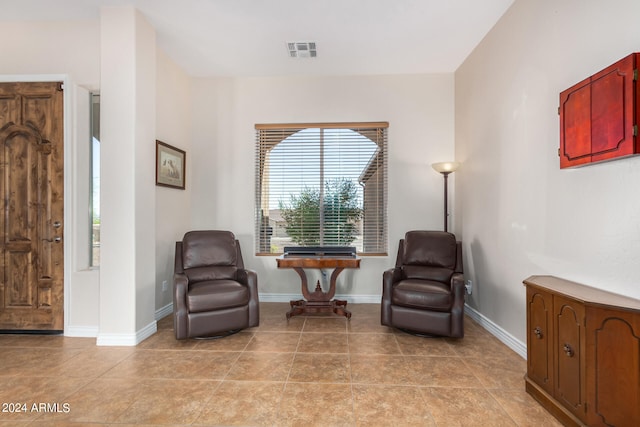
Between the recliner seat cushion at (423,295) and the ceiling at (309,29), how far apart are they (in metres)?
2.63

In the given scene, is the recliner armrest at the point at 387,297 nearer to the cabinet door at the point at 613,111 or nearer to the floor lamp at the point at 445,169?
the floor lamp at the point at 445,169

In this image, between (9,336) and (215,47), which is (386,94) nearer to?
(215,47)

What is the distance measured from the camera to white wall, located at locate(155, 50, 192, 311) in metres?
3.47

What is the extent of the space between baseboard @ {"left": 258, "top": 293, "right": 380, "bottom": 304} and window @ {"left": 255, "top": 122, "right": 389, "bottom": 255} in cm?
62

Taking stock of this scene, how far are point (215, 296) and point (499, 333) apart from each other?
2.79m

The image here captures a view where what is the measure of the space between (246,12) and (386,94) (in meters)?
2.11

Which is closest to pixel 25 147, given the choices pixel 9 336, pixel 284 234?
pixel 9 336

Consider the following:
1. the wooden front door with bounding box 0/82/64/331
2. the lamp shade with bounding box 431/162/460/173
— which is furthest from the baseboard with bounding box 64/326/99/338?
the lamp shade with bounding box 431/162/460/173

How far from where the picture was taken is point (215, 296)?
287 cm

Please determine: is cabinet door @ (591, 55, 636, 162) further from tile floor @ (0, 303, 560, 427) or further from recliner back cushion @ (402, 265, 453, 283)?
recliner back cushion @ (402, 265, 453, 283)

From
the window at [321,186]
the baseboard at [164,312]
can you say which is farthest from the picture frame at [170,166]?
the baseboard at [164,312]

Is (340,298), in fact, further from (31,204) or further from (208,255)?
(31,204)

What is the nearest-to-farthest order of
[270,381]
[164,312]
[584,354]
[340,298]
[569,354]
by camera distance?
[584,354] < [569,354] < [270,381] < [164,312] < [340,298]

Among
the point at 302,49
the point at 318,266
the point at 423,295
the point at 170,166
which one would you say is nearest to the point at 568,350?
the point at 423,295
